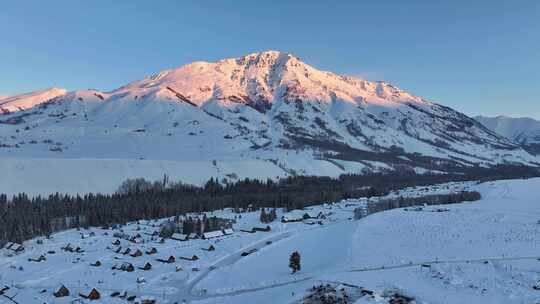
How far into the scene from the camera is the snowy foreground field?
46.3 meters

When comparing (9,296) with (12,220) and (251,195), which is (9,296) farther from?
(251,195)

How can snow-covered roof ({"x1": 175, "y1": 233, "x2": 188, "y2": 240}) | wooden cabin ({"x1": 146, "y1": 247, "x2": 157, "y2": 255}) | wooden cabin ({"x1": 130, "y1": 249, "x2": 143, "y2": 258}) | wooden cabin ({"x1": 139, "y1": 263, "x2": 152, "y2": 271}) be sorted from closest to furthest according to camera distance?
wooden cabin ({"x1": 139, "y1": 263, "x2": 152, "y2": 271}), wooden cabin ({"x1": 130, "y1": 249, "x2": 143, "y2": 258}), wooden cabin ({"x1": 146, "y1": 247, "x2": 157, "y2": 255}), snow-covered roof ({"x1": 175, "y1": 233, "x2": 188, "y2": 240})

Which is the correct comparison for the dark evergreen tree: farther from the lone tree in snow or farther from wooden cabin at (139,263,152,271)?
wooden cabin at (139,263,152,271)

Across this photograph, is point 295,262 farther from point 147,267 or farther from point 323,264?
point 147,267

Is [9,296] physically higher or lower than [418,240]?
lower

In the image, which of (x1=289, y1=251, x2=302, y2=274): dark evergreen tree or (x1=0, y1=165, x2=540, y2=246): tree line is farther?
(x1=0, y1=165, x2=540, y2=246): tree line

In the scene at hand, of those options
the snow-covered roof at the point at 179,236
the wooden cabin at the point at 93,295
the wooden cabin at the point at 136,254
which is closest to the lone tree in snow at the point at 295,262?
the wooden cabin at the point at 93,295

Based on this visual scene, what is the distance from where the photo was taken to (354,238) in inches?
3189

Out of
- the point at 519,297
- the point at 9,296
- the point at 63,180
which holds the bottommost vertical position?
the point at 9,296

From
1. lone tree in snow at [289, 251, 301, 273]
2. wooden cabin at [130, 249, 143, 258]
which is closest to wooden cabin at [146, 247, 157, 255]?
wooden cabin at [130, 249, 143, 258]

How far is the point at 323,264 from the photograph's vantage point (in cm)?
6675

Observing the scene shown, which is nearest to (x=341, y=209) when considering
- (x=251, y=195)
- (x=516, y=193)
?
(x=251, y=195)

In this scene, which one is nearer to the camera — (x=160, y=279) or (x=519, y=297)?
(x=519, y=297)

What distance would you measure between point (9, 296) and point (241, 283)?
34265 millimetres
